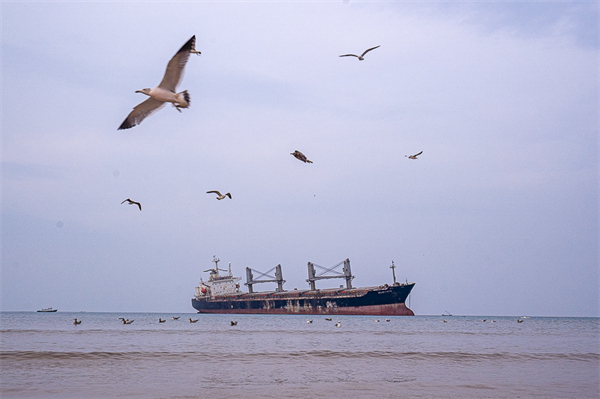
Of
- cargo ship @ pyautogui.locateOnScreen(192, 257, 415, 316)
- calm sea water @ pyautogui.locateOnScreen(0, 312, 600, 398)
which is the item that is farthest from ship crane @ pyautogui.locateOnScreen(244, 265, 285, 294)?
calm sea water @ pyautogui.locateOnScreen(0, 312, 600, 398)

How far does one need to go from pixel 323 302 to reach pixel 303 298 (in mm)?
3114

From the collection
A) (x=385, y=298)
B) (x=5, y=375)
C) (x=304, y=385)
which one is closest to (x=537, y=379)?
(x=304, y=385)

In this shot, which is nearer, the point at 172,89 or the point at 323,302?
the point at 172,89

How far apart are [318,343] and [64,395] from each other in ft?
47.9

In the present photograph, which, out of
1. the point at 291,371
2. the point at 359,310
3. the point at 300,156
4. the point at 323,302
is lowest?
the point at 359,310

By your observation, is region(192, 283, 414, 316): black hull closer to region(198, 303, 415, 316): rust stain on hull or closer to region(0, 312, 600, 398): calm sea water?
region(198, 303, 415, 316): rust stain on hull

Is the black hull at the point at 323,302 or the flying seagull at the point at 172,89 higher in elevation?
the flying seagull at the point at 172,89

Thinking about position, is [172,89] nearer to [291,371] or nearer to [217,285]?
[291,371]

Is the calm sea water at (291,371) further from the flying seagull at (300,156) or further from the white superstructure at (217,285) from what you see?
the white superstructure at (217,285)

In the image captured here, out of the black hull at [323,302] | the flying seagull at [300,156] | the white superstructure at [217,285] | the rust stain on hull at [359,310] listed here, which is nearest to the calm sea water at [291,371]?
the flying seagull at [300,156]

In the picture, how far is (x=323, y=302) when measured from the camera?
67875 millimetres

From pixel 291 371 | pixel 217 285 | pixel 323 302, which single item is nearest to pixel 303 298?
pixel 323 302

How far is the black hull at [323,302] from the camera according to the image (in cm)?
6236

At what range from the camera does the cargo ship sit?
62531 millimetres
